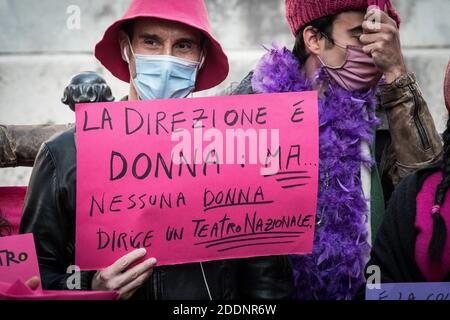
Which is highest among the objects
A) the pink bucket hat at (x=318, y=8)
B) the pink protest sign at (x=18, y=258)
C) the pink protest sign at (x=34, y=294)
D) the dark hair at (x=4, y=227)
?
the pink bucket hat at (x=318, y=8)

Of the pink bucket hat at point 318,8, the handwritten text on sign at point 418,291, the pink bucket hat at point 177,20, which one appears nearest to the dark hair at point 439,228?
the handwritten text on sign at point 418,291

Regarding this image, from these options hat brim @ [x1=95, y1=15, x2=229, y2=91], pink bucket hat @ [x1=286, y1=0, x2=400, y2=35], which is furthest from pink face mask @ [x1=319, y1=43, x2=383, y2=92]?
hat brim @ [x1=95, y1=15, x2=229, y2=91]

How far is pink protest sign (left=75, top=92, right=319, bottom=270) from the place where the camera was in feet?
6.83

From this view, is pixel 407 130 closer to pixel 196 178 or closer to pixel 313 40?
pixel 313 40

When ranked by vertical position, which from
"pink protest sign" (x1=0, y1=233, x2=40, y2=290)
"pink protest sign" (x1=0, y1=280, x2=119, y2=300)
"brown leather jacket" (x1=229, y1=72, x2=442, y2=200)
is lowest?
"pink protest sign" (x1=0, y1=280, x2=119, y2=300)

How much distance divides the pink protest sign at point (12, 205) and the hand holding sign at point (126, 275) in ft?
3.80

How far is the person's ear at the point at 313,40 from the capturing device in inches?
105

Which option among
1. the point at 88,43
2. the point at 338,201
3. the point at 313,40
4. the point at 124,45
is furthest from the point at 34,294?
the point at 88,43

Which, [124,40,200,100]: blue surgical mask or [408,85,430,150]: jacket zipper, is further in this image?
[408,85,430,150]: jacket zipper

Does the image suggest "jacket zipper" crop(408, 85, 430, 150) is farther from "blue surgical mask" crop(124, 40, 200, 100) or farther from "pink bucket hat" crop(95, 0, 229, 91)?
"blue surgical mask" crop(124, 40, 200, 100)

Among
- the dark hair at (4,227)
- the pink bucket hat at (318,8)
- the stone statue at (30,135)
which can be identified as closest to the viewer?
the pink bucket hat at (318,8)

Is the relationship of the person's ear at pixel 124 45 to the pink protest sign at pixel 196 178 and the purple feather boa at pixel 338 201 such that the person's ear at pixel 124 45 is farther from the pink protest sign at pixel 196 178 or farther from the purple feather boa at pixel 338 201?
the purple feather boa at pixel 338 201

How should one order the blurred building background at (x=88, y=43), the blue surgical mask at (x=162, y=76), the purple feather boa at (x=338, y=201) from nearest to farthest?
the blue surgical mask at (x=162, y=76)
the purple feather boa at (x=338, y=201)
the blurred building background at (x=88, y=43)

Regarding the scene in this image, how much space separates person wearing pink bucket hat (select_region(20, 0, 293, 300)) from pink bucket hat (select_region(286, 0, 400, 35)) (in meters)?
0.38
